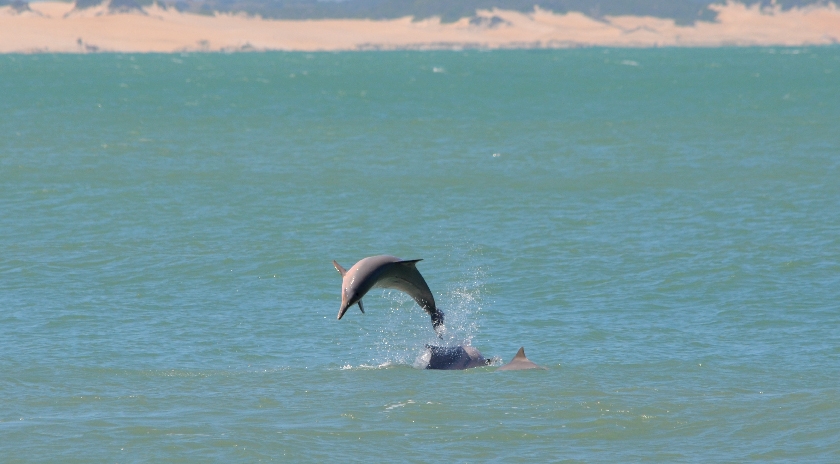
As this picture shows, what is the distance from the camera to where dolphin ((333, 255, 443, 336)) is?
14836 millimetres

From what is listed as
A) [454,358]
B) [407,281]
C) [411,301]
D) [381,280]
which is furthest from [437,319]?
[411,301]

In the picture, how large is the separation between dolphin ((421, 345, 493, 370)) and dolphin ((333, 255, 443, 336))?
0.54 m

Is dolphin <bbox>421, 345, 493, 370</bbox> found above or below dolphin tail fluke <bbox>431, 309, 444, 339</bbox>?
below

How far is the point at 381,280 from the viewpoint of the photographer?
1563cm

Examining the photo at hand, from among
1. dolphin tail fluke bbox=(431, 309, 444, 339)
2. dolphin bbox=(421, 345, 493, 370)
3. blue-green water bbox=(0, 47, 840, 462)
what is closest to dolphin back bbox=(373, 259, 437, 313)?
dolphin tail fluke bbox=(431, 309, 444, 339)

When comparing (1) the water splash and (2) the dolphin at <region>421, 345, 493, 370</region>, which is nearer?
(2) the dolphin at <region>421, 345, 493, 370</region>

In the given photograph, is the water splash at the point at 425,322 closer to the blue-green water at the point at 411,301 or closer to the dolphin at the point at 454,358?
the blue-green water at the point at 411,301

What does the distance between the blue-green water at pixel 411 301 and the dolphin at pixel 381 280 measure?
1178 millimetres

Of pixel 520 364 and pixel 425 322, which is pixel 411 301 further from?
pixel 520 364

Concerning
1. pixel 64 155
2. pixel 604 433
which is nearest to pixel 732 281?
pixel 604 433

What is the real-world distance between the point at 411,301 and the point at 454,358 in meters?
5.36

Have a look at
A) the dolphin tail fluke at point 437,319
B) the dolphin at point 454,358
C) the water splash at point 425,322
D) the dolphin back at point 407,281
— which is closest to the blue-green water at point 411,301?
the water splash at point 425,322

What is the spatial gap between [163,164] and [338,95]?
1686 inches

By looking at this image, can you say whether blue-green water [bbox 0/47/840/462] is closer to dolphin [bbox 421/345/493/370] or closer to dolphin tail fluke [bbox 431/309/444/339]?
dolphin [bbox 421/345/493/370]
